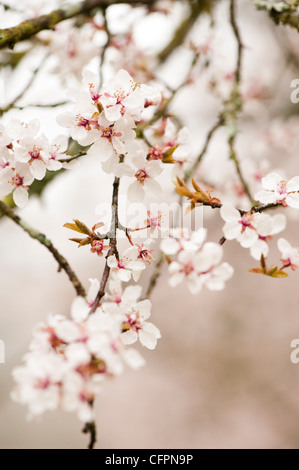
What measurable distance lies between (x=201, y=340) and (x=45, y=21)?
3.38 m

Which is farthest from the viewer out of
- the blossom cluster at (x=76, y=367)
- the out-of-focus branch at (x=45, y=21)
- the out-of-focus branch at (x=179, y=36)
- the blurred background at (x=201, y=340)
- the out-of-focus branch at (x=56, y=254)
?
the blurred background at (x=201, y=340)

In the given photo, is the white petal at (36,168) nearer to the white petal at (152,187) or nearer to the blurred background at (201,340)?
the white petal at (152,187)

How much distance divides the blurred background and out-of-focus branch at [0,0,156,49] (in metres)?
1.61

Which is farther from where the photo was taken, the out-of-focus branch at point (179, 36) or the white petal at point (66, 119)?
the out-of-focus branch at point (179, 36)

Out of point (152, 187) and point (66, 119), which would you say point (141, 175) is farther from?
point (66, 119)

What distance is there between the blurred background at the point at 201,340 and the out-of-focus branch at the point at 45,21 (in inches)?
63.4

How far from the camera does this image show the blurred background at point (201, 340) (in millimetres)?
3418

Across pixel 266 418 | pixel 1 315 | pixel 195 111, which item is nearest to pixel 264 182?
pixel 266 418

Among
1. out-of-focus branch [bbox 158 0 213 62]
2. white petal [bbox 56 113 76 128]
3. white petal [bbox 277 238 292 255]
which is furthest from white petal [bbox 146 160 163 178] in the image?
out-of-focus branch [bbox 158 0 213 62]

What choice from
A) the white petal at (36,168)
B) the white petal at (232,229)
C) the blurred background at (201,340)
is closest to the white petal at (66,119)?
the white petal at (36,168)

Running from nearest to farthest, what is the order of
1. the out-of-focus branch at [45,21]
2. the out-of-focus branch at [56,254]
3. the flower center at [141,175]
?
the out-of-focus branch at [56,254] → the flower center at [141,175] → the out-of-focus branch at [45,21]

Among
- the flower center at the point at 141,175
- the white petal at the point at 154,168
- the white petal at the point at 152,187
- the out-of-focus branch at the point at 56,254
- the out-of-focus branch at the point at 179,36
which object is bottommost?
the out-of-focus branch at the point at 56,254

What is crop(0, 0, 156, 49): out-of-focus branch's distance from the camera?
3.51ft

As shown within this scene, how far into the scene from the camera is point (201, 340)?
158 inches
